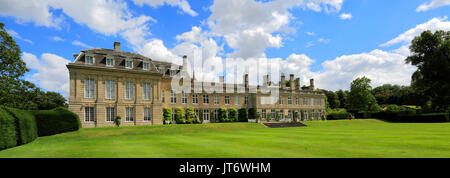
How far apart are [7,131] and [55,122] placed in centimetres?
808

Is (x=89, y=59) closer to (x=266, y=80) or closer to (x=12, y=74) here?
(x=12, y=74)

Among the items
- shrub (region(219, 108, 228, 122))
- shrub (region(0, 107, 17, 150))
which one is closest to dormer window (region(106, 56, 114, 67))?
shrub (region(0, 107, 17, 150))

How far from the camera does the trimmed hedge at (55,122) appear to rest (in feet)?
67.0

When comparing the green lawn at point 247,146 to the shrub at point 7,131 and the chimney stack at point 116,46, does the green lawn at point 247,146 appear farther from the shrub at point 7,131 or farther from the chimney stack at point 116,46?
the chimney stack at point 116,46

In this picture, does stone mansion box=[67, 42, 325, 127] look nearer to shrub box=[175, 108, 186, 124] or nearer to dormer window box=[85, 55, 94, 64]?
dormer window box=[85, 55, 94, 64]

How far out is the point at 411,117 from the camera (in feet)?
151

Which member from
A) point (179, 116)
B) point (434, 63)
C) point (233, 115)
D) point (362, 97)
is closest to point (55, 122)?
point (179, 116)

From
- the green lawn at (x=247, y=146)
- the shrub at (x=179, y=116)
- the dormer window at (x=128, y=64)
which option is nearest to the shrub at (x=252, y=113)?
the shrub at (x=179, y=116)

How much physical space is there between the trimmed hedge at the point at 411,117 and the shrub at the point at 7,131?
5368 centimetres

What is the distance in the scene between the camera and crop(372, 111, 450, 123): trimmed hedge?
143 ft

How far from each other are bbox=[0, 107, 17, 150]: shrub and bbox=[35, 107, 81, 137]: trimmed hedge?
6283 millimetres
